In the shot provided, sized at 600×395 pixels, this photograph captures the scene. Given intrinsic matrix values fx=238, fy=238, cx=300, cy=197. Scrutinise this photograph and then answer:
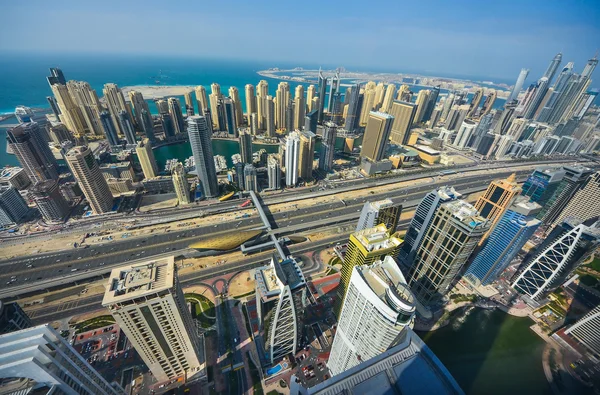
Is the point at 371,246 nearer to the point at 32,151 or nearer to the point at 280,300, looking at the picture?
the point at 280,300

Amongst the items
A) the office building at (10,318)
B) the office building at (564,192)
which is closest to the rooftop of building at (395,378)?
the office building at (10,318)

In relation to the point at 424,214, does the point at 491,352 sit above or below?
below

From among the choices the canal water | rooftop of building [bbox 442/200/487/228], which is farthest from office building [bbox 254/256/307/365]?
the canal water

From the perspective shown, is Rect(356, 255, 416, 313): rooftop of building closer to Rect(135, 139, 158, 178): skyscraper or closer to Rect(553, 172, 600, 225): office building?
Rect(553, 172, 600, 225): office building

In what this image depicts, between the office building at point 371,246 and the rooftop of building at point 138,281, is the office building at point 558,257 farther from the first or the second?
the rooftop of building at point 138,281

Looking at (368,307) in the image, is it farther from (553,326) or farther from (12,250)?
(12,250)

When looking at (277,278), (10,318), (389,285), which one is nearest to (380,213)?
(389,285)

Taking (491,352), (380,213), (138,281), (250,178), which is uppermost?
(138,281)
